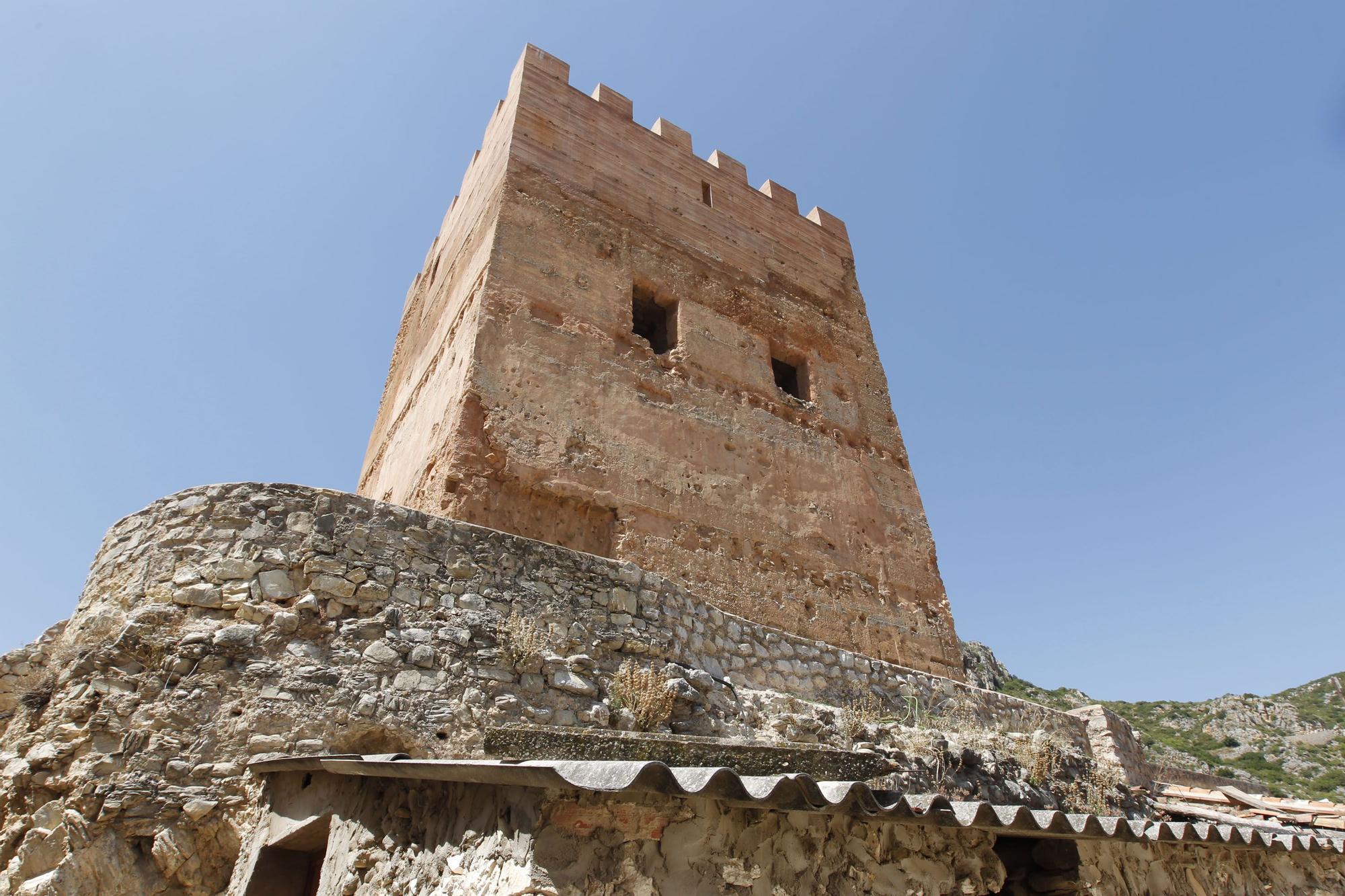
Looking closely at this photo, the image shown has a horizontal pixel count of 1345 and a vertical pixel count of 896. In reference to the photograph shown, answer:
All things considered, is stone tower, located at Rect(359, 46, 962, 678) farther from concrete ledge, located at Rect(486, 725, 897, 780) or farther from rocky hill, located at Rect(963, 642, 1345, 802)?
rocky hill, located at Rect(963, 642, 1345, 802)

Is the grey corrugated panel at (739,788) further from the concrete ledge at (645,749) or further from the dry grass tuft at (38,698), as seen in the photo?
the dry grass tuft at (38,698)

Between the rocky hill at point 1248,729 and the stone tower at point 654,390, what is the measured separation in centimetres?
1550

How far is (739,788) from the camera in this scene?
7.23ft

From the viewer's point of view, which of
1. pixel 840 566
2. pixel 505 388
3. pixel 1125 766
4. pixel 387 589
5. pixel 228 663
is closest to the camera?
pixel 228 663

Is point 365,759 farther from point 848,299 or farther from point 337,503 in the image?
point 848,299

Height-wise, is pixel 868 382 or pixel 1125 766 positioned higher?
pixel 868 382

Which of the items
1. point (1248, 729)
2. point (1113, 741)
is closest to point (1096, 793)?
point (1113, 741)

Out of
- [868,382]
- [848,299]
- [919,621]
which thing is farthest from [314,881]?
[848,299]

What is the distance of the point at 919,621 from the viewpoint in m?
8.79

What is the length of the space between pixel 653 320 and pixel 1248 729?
3272 cm

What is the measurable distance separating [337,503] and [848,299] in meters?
8.44

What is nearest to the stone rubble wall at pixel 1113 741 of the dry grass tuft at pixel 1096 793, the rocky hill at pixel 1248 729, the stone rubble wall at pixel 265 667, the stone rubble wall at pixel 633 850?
the dry grass tuft at pixel 1096 793

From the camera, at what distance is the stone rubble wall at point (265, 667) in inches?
139

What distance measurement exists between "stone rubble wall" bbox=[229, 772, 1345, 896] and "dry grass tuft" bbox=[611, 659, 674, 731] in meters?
1.86
